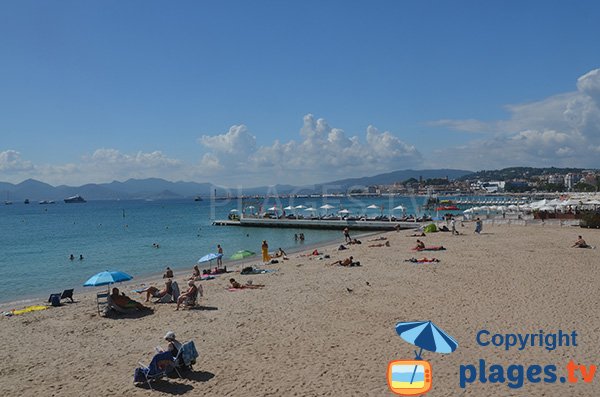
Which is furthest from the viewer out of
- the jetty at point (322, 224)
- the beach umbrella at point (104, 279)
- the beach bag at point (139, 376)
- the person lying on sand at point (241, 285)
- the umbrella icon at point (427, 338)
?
the jetty at point (322, 224)

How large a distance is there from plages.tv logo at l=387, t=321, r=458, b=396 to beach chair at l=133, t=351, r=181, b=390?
12.4ft

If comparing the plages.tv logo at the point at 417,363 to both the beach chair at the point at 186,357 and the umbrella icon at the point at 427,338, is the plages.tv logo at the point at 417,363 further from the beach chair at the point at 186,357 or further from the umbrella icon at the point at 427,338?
the beach chair at the point at 186,357

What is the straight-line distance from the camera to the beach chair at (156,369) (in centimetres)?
772

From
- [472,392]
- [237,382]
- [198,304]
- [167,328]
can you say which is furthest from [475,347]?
[198,304]

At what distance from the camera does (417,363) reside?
25.4ft

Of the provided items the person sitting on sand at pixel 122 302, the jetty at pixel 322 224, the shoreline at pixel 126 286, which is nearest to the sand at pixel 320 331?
the person sitting on sand at pixel 122 302

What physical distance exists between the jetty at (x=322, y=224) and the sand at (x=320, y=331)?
2761 cm

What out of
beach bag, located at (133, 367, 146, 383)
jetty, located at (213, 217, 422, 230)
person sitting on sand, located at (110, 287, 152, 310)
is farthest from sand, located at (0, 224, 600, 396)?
jetty, located at (213, 217, 422, 230)

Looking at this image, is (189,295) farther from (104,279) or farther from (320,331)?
(320,331)

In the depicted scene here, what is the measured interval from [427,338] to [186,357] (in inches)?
Answer: 166

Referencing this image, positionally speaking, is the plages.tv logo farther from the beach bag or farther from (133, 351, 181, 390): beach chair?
the beach bag

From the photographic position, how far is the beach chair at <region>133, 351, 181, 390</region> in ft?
25.3

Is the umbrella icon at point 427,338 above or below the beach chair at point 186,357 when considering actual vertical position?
above

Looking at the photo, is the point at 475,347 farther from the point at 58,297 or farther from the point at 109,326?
the point at 58,297
